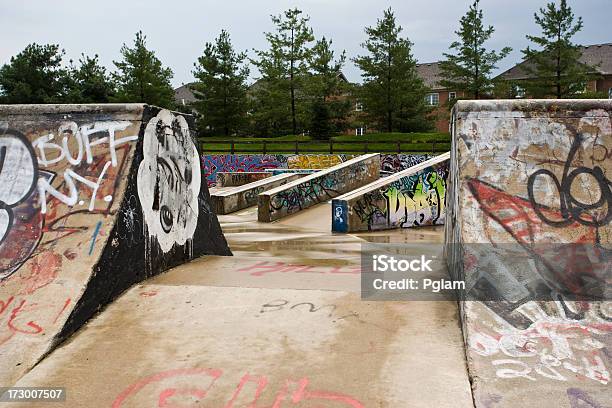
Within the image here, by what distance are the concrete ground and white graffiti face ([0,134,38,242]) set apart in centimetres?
143

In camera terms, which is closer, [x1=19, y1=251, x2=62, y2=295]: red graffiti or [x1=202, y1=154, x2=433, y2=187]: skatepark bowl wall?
[x1=19, y1=251, x2=62, y2=295]: red graffiti

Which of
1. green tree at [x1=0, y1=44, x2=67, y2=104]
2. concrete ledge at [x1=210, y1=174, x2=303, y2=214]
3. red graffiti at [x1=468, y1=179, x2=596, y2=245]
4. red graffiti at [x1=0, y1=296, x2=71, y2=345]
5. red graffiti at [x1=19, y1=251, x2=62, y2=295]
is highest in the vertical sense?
green tree at [x1=0, y1=44, x2=67, y2=104]

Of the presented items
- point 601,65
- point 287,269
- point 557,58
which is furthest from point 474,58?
point 287,269

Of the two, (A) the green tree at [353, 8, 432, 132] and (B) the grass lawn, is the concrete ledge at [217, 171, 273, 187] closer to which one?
(B) the grass lawn

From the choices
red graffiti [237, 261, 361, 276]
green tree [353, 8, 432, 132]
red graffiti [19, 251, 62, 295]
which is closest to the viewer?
red graffiti [19, 251, 62, 295]

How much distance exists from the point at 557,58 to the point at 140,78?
103 feet

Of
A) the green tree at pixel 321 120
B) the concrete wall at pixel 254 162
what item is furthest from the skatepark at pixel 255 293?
the green tree at pixel 321 120

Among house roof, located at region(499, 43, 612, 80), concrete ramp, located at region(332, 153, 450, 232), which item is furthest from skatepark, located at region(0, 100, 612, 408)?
house roof, located at region(499, 43, 612, 80)

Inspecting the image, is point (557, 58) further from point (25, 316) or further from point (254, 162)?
point (25, 316)

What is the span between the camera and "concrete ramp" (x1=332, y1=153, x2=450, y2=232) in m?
13.2

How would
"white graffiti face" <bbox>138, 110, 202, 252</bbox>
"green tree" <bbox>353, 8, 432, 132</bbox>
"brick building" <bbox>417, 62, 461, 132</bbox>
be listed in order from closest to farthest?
"white graffiti face" <bbox>138, 110, 202, 252</bbox>, "green tree" <bbox>353, 8, 432, 132</bbox>, "brick building" <bbox>417, 62, 461, 132</bbox>

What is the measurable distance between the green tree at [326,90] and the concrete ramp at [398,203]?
1091 inches

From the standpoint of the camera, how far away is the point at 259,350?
406cm

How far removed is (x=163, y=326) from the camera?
450cm
